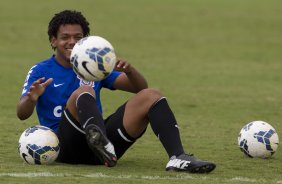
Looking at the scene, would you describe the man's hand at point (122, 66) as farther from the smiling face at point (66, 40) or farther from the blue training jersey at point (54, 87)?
the smiling face at point (66, 40)

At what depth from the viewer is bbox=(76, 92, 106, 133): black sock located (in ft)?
30.7

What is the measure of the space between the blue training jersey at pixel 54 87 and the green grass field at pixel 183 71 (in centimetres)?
64

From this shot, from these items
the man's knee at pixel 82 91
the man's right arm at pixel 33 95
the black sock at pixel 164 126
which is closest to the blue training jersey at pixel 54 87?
the man's right arm at pixel 33 95

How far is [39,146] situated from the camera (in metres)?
9.67

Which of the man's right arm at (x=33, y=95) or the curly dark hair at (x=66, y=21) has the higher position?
the curly dark hair at (x=66, y=21)

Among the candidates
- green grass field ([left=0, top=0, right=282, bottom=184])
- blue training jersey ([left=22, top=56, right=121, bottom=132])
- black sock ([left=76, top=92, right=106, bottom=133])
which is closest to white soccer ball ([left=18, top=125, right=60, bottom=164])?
green grass field ([left=0, top=0, right=282, bottom=184])

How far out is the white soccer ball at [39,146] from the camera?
381 inches

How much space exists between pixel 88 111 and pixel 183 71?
53.9 feet

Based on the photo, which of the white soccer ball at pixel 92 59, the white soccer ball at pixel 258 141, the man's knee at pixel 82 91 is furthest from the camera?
the white soccer ball at pixel 258 141

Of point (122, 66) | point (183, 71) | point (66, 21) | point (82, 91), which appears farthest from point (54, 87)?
point (183, 71)

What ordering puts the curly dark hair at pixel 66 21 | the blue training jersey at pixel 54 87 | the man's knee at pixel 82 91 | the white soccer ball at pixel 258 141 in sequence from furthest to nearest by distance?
the white soccer ball at pixel 258 141 < the curly dark hair at pixel 66 21 < the blue training jersey at pixel 54 87 < the man's knee at pixel 82 91

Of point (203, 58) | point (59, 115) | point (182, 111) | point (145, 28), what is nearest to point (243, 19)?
point (145, 28)

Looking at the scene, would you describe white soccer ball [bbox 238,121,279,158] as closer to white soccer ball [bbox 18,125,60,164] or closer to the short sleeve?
the short sleeve

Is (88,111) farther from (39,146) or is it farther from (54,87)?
(54,87)
